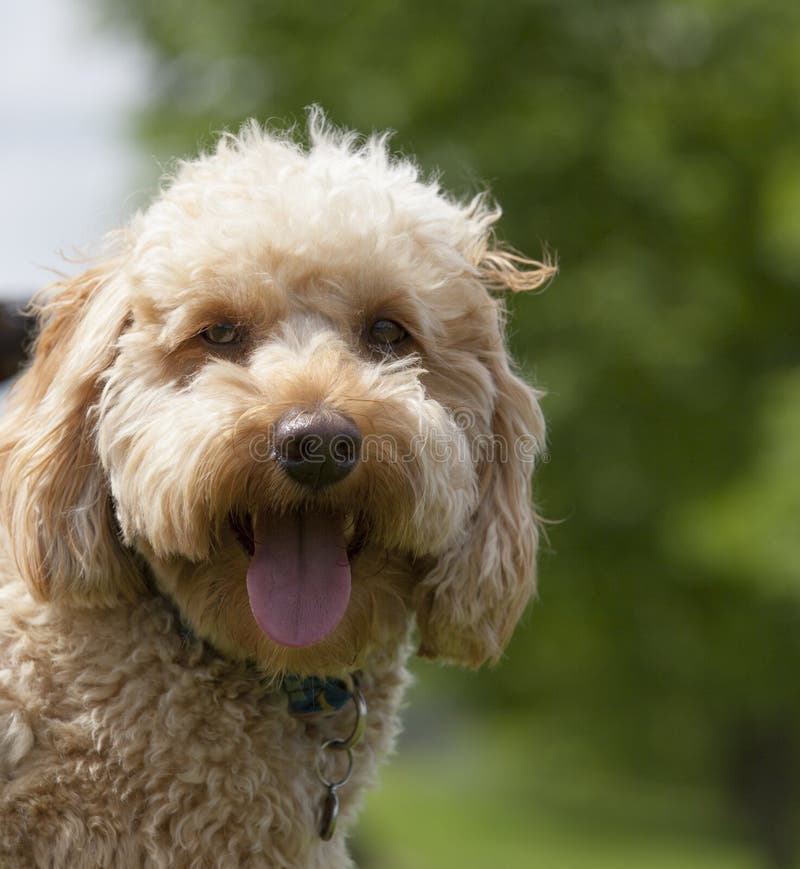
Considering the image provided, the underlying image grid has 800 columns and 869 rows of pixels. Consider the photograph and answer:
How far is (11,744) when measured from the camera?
269 centimetres

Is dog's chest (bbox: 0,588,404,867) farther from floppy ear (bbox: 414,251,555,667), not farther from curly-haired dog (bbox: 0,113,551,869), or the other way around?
floppy ear (bbox: 414,251,555,667)

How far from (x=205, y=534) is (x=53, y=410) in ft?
1.68

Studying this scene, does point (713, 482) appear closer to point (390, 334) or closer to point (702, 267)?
point (702, 267)

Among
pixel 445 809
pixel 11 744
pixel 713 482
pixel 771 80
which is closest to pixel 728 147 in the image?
pixel 771 80

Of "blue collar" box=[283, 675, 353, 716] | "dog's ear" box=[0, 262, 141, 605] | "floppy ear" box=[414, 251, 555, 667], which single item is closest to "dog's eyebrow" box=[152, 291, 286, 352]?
"dog's ear" box=[0, 262, 141, 605]

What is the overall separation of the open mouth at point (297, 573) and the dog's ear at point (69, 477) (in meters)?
0.33

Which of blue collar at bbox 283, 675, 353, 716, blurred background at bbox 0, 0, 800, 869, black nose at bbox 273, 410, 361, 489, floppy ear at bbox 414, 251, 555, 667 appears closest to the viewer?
black nose at bbox 273, 410, 361, 489

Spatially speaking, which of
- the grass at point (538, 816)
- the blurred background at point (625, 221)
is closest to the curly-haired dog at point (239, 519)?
the blurred background at point (625, 221)

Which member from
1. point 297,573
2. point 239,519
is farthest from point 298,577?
point 239,519

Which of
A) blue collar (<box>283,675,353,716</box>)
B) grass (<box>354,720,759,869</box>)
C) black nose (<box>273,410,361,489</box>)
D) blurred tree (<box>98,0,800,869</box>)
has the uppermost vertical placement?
blurred tree (<box>98,0,800,869</box>)

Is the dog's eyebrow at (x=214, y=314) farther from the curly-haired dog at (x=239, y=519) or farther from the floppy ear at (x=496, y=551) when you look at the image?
the floppy ear at (x=496, y=551)

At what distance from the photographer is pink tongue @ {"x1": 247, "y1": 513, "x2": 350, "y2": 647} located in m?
2.72

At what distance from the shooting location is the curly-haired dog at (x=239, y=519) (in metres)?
2.69

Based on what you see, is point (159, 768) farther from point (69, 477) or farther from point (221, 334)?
point (221, 334)
